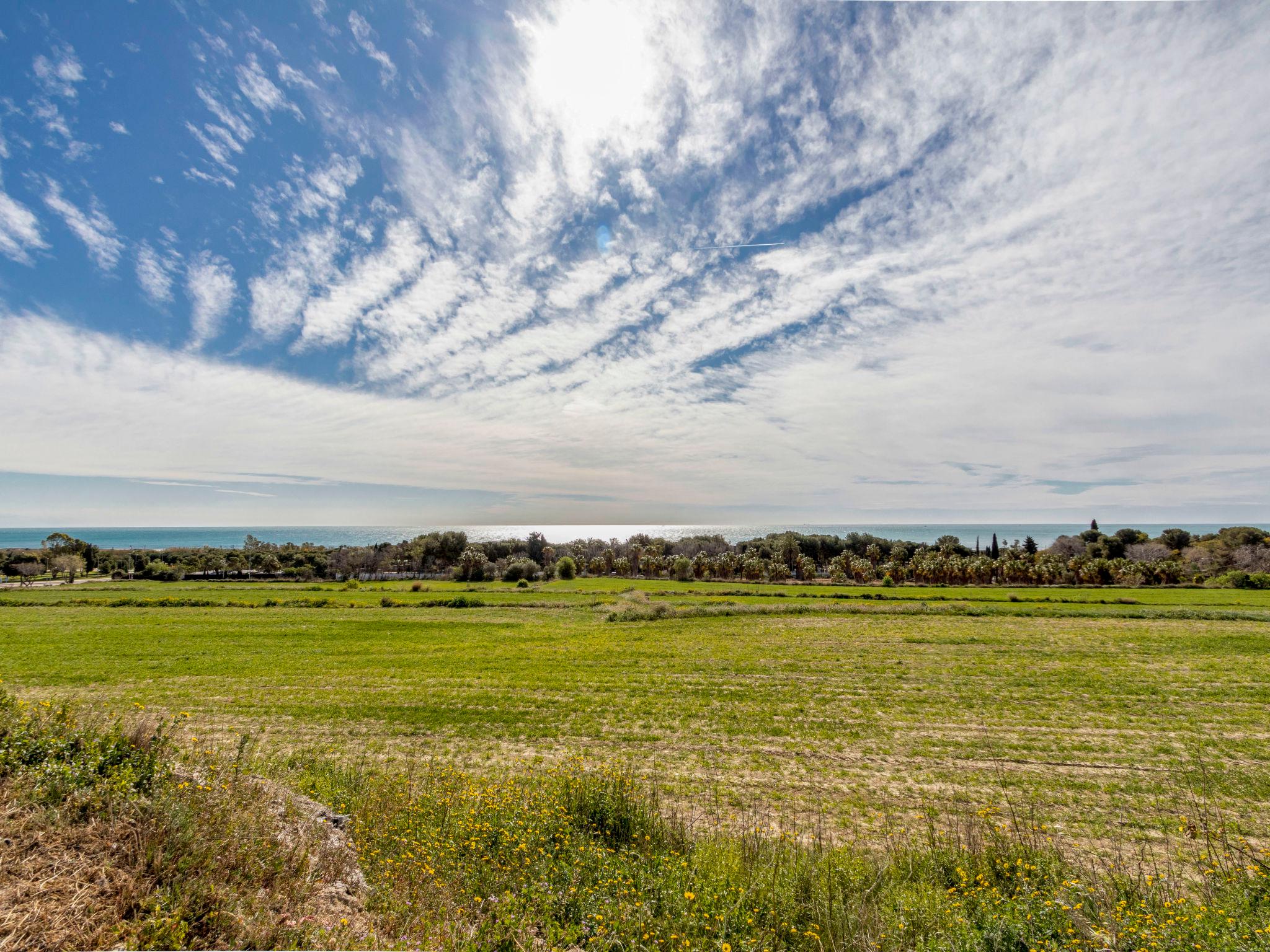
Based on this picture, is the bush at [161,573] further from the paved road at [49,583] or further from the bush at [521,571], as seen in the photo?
the bush at [521,571]

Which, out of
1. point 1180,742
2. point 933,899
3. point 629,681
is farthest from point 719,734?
point 1180,742

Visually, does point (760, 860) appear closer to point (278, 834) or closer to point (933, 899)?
point (933, 899)

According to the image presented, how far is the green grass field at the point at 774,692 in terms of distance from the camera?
1334cm

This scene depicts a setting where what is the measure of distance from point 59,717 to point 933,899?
12852 millimetres

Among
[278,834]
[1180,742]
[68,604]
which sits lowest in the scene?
[68,604]

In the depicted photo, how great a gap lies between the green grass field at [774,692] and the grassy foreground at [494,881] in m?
3.99

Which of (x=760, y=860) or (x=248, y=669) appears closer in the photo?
(x=760, y=860)

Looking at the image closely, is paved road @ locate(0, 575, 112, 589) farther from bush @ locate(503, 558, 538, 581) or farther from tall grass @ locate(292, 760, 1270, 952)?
tall grass @ locate(292, 760, 1270, 952)

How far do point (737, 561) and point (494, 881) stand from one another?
323 ft

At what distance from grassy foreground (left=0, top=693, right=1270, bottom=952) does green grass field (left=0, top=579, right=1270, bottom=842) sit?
157 inches

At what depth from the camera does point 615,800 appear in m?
8.60

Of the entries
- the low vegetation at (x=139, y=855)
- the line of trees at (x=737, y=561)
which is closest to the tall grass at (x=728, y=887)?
the low vegetation at (x=139, y=855)

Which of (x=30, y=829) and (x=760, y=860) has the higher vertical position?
(x=30, y=829)

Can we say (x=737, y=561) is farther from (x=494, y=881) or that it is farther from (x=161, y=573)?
(x=161, y=573)
